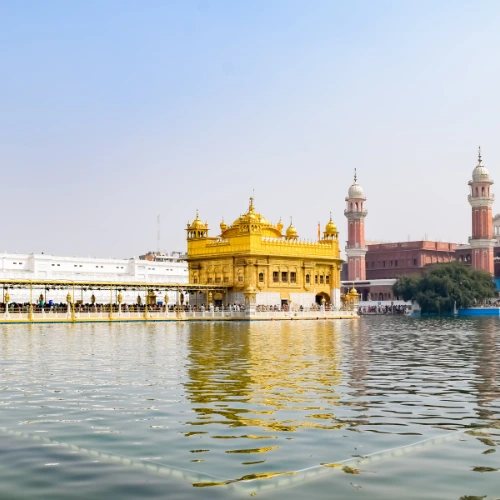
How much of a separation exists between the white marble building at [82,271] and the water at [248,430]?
58503 mm

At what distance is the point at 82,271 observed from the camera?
85.9 metres

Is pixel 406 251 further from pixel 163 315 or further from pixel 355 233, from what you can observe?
pixel 163 315

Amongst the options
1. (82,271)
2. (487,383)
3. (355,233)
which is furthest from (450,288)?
(487,383)

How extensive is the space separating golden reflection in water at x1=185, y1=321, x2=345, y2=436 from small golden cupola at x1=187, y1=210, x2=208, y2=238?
48.1m

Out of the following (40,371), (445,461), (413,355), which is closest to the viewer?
(445,461)

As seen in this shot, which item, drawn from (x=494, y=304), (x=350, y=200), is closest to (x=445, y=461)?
(x=494, y=304)

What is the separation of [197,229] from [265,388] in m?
58.7

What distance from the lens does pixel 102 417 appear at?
11320 mm

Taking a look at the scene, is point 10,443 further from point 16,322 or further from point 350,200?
point 350,200

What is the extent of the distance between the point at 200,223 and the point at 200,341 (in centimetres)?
4306

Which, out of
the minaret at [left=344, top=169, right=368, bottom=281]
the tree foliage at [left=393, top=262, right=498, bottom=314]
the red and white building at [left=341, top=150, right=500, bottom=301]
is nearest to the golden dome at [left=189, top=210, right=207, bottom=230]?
the tree foliage at [left=393, top=262, right=498, bottom=314]

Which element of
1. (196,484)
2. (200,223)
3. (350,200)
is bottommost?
(196,484)

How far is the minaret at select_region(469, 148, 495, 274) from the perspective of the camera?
10881 centimetres

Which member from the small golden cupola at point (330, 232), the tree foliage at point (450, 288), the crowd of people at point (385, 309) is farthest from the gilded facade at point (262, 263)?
the crowd of people at point (385, 309)
